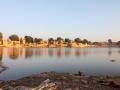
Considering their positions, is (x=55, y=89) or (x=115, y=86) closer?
(x=55, y=89)

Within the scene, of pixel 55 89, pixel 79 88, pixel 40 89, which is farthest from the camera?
pixel 79 88

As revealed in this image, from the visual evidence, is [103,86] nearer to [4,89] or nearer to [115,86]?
[115,86]

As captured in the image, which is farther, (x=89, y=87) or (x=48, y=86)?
(x=89, y=87)

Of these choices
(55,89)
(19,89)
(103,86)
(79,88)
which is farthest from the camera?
(103,86)

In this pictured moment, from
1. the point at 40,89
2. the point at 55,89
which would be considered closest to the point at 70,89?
the point at 55,89

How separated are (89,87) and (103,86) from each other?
2.08 metres

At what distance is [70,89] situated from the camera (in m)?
23.4

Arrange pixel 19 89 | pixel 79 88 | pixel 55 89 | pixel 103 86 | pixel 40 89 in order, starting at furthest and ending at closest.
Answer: pixel 103 86, pixel 79 88, pixel 55 89, pixel 19 89, pixel 40 89

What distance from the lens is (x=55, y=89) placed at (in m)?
23.0

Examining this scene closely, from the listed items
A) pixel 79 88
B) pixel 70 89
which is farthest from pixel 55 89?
pixel 79 88

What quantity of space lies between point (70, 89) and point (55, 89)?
1.55 meters

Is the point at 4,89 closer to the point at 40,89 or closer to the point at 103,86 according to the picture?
the point at 40,89

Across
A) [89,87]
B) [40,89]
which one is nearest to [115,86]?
[89,87]

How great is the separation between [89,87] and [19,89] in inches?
346
